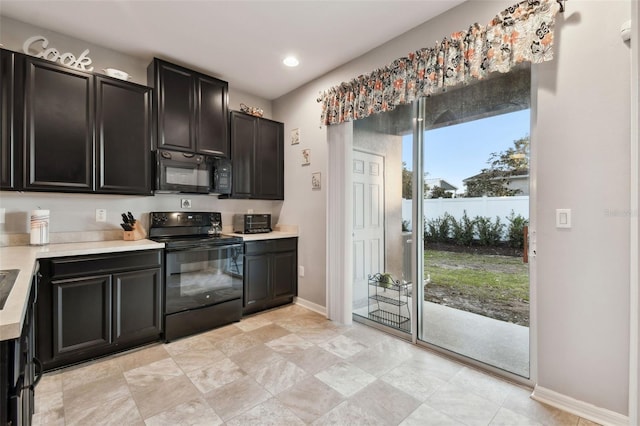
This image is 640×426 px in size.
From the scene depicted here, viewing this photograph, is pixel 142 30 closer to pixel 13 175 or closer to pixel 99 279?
pixel 13 175

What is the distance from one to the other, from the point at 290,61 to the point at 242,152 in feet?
3.78

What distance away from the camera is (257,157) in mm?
3580

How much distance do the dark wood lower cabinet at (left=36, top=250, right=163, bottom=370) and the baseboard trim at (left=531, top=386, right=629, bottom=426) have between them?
2923mm

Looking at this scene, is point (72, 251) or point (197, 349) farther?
point (197, 349)

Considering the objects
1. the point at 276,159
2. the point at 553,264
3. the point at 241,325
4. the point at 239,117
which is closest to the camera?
the point at 553,264

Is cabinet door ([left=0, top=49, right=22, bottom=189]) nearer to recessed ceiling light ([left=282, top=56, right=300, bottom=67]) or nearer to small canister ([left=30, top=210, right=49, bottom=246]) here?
small canister ([left=30, top=210, right=49, bottom=246])

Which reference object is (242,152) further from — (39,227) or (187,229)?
(39,227)

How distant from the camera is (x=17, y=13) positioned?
224 centimetres

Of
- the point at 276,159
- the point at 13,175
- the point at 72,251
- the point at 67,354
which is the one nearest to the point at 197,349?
the point at 67,354

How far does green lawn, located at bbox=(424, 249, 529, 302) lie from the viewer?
210 centimetres

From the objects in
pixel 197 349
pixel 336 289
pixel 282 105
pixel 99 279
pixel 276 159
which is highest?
pixel 282 105

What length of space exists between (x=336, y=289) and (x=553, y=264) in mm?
1879

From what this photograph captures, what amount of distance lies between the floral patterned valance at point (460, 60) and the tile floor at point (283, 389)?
212cm

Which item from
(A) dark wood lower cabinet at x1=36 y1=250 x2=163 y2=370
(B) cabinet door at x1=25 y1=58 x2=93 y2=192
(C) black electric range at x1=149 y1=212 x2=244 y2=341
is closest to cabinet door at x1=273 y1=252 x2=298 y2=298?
(C) black electric range at x1=149 y1=212 x2=244 y2=341
